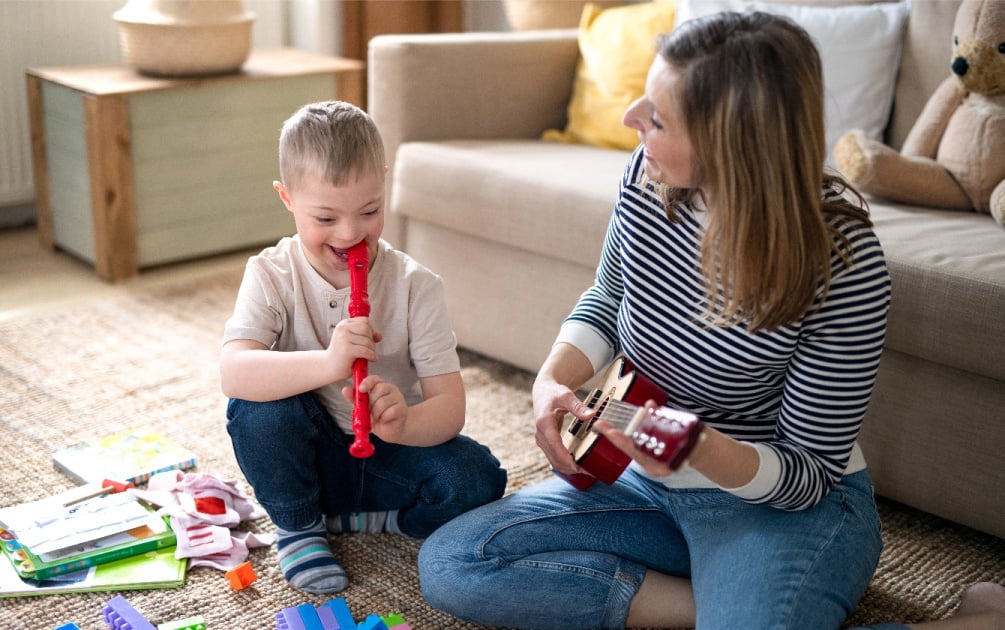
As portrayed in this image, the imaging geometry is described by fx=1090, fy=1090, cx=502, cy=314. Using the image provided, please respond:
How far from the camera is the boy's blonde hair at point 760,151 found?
41.0 inches

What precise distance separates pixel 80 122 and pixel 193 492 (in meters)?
1.29

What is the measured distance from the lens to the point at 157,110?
8.46 ft

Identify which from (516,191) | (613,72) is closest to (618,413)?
(516,191)

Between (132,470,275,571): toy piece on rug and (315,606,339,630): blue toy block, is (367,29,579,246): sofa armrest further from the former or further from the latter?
(315,606,339,630): blue toy block

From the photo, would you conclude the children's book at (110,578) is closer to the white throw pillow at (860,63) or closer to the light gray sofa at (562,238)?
the light gray sofa at (562,238)

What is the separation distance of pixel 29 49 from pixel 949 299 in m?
2.35

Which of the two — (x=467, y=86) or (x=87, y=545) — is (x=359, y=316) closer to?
(x=87, y=545)

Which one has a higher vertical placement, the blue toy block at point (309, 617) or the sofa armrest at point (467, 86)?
the sofa armrest at point (467, 86)

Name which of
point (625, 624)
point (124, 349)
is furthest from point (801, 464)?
point (124, 349)

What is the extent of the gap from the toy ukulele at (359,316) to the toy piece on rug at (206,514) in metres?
0.30

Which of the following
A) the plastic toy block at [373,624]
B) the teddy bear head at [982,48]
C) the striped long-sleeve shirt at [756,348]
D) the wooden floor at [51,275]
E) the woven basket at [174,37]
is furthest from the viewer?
the woven basket at [174,37]

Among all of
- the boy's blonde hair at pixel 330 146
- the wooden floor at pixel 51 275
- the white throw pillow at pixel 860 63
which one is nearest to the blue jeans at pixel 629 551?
the boy's blonde hair at pixel 330 146

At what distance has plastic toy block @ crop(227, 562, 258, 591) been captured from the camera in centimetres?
139

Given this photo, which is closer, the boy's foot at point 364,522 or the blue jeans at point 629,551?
the blue jeans at point 629,551
